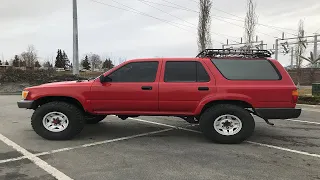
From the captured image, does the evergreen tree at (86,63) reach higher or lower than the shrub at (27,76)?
higher

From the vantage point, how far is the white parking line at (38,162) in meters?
4.39

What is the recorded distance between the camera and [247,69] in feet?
21.1

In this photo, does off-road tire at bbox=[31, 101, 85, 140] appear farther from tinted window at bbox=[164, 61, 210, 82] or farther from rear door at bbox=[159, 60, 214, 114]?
tinted window at bbox=[164, 61, 210, 82]

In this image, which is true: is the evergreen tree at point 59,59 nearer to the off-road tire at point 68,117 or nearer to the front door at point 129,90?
the off-road tire at point 68,117

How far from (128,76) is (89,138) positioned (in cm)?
153

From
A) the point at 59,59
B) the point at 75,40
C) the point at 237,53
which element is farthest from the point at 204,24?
the point at 59,59

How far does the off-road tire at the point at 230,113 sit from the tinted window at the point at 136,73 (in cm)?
134

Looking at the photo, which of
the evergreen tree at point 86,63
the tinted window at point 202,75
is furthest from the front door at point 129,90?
the evergreen tree at point 86,63

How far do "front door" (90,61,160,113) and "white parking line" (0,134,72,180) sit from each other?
1.57 metres

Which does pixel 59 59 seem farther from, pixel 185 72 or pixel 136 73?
pixel 185 72

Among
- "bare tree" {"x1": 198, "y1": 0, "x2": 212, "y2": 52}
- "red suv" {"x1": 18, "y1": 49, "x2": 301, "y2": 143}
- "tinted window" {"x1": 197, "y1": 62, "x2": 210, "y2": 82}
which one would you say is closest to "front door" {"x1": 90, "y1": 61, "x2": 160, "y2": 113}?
"red suv" {"x1": 18, "y1": 49, "x2": 301, "y2": 143}

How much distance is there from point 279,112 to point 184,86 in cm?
188

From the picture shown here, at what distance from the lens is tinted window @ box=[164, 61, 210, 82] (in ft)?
21.0

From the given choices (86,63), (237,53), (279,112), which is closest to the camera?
(279,112)
